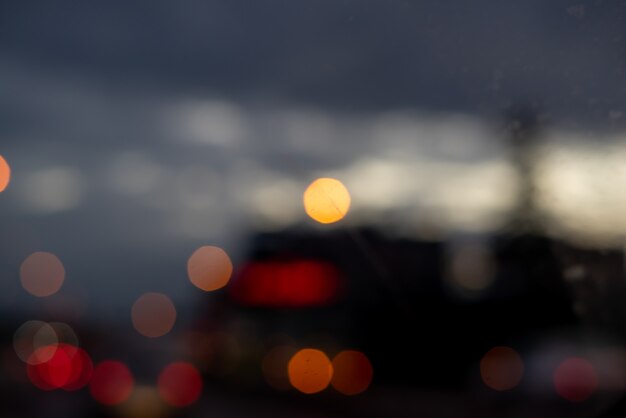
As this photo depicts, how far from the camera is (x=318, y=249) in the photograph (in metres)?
→ 9.74

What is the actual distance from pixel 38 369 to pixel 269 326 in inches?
111

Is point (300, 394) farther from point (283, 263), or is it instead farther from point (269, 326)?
point (283, 263)

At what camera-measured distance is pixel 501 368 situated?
14312 mm

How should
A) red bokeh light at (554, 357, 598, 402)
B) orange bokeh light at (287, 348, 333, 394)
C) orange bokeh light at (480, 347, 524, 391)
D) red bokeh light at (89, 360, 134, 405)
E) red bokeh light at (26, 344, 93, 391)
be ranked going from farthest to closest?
orange bokeh light at (287, 348, 333, 394)
orange bokeh light at (480, 347, 524, 391)
red bokeh light at (26, 344, 93, 391)
red bokeh light at (554, 357, 598, 402)
red bokeh light at (89, 360, 134, 405)

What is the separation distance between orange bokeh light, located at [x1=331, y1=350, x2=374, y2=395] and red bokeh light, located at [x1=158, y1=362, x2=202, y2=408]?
3.10 meters

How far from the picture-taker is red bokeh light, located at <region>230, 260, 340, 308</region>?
10148 millimetres

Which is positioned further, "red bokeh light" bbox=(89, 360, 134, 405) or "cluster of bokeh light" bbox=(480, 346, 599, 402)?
"cluster of bokeh light" bbox=(480, 346, 599, 402)

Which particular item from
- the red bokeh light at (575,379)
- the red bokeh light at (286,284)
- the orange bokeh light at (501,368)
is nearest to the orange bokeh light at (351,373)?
the red bokeh light at (286,284)

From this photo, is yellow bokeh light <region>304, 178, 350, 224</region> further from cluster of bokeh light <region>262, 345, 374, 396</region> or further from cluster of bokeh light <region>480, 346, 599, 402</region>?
cluster of bokeh light <region>480, 346, 599, 402</region>

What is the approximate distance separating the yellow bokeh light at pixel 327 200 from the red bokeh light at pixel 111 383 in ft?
19.3

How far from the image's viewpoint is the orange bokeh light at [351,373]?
14.6 metres

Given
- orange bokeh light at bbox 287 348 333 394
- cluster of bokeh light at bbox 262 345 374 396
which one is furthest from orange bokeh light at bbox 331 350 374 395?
orange bokeh light at bbox 287 348 333 394

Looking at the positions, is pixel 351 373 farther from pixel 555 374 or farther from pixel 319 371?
pixel 555 374

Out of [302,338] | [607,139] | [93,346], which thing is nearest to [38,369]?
[93,346]
